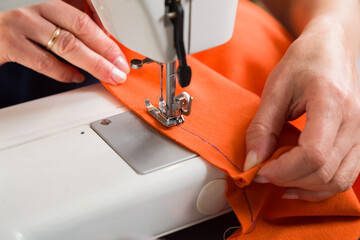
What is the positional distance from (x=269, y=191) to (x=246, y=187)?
0.15ft

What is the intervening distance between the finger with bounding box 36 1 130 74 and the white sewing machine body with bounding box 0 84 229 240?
0.19m

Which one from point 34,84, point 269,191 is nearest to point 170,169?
point 269,191

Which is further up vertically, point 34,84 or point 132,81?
point 132,81

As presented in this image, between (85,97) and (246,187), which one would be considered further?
(85,97)

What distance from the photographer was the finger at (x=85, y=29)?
0.84 metres

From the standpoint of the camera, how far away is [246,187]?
70cm

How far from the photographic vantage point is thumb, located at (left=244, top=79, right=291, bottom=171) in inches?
26.1

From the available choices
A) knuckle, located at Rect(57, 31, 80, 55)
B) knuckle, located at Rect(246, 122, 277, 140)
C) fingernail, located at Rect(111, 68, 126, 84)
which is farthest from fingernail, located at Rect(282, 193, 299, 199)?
knuckle, located at Rect(57, 31, 80, 55)

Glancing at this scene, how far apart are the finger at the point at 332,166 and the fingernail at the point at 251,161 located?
0.06m

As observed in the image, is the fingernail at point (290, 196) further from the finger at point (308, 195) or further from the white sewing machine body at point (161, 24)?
the white sewing machine body at point (161, 24)

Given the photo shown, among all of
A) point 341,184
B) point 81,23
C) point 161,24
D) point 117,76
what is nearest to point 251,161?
point 341,184

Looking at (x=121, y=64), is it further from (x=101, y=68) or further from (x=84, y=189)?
(x=84, y=189)

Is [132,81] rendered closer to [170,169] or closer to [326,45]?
[170,169]

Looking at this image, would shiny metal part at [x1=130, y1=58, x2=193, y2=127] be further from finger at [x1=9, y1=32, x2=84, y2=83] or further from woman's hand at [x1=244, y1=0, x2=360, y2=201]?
finger at [x1=9, y1=32, x2=84, y2=83]
